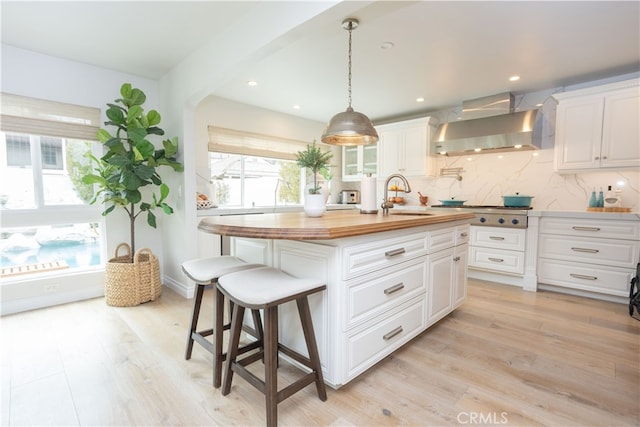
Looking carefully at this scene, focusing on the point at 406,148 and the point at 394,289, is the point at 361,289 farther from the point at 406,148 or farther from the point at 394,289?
the point at 406,148

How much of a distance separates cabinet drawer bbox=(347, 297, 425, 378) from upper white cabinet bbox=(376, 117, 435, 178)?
2.99 metres

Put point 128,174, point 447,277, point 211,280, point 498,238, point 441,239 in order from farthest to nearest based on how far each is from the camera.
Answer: point 498,238 → point 128,174 → point 447,277 → point 441,239 → point 211,280

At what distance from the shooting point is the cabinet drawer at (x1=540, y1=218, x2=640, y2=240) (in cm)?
302

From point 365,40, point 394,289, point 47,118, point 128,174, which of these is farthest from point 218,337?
point 47,118

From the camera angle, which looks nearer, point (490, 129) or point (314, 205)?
point (314, 205)

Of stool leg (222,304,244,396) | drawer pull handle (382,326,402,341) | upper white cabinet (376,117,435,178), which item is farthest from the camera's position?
upper white cabinet (376,117,435,178)

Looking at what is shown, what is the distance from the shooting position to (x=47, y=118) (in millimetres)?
2984

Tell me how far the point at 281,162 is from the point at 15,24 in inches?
130

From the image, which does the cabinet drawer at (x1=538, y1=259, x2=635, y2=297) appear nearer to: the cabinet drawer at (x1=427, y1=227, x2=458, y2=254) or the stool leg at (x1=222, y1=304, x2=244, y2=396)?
the cabinet drawer at (x1=427, y1=227, x2=458, y2=254)

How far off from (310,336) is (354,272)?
40cm

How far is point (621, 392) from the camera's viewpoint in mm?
1700

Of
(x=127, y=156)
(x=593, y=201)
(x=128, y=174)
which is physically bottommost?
(x=593, y=201)

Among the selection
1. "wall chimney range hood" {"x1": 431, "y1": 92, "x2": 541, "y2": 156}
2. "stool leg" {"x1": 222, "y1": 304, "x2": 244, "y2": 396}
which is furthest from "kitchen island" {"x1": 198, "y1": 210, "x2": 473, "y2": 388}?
"wall chimney range hood" {"x1": 431, "y1": 92, "x2": 541, "y2": 156}

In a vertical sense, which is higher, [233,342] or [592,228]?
[592,228]
